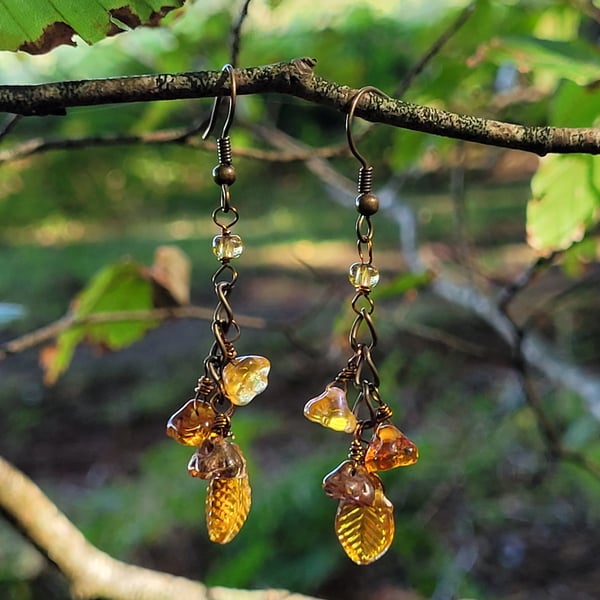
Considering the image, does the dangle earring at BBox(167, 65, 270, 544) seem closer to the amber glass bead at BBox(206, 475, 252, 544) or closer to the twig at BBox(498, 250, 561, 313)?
the amber glass bead at BBox(206, 475, 252, 544)

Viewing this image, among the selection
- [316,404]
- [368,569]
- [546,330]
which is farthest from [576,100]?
[546,330]

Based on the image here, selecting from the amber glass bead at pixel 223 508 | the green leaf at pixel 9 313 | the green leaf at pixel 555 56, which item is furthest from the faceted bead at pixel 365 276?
the green leaf at pixel 9 313

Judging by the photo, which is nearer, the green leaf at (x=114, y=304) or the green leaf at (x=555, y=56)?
the green leaf at (x=555, y=56)

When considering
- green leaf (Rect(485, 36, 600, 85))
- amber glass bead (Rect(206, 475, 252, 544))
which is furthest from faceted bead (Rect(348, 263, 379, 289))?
green leaf (Rect(485, 36, 600, 85))

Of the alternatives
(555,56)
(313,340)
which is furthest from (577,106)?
(313,340)

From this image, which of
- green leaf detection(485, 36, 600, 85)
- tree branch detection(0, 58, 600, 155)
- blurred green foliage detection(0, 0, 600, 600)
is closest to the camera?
tree branch detection(0, 58, 600, 155)

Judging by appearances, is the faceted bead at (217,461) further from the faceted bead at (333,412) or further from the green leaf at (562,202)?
the green leaf at (562,202)

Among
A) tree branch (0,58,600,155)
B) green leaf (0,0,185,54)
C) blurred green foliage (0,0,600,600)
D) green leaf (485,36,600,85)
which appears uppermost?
green leaf (485,36,600,85)
